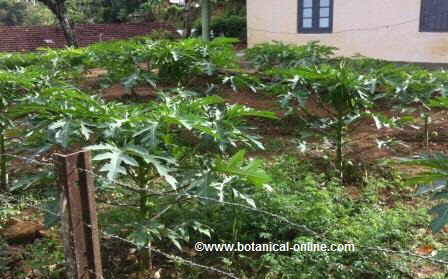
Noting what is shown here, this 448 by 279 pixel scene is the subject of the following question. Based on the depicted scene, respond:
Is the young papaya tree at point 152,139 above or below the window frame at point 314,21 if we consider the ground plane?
below

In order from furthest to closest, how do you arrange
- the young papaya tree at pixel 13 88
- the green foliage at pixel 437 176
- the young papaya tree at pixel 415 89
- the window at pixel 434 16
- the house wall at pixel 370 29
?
the house wall at pixel 370 29 → the window at pixel 434 16 → the young papaya tree at pixel 415 89 → the young papaya tree at pixel 13 88 → the green foliage at pixel 437 176

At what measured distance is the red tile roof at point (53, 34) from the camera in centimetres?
1948

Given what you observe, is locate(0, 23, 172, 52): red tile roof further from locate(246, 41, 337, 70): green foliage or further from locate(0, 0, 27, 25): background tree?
locate(246, 41, 337, 70): green foliage

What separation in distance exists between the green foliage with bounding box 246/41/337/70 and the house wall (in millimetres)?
4839

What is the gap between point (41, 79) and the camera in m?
4.97

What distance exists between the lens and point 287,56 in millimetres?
7211

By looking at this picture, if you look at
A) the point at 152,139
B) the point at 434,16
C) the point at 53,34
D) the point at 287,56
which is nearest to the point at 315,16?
the point at 434,16

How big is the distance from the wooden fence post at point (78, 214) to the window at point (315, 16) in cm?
1104

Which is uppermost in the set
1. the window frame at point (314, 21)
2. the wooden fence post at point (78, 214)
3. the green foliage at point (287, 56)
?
the window frame at point (314, 21)

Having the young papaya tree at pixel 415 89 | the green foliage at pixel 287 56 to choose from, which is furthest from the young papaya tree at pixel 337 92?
the green foliage at pixel 287 56

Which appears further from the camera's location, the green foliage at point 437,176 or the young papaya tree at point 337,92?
the young papaya tree at point 337,92

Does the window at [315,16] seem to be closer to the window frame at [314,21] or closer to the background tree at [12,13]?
the window frame at [314,21]

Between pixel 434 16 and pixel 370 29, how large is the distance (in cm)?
141

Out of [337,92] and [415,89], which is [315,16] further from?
[337,92]
